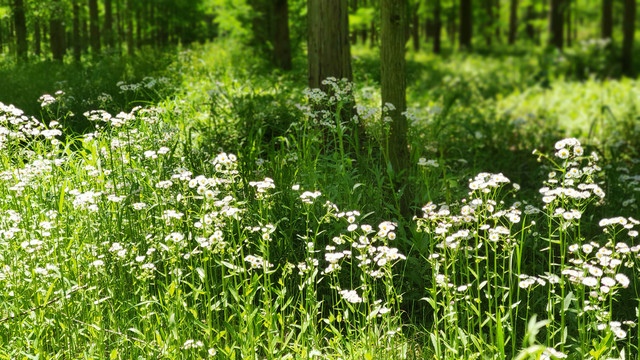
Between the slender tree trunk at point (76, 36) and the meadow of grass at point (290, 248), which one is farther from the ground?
the slender tree trunk at point (76, 36)

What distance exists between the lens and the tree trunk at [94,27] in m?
10.2

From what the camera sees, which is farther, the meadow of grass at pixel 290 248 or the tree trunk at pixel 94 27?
the tree trunk at pixel 94 27

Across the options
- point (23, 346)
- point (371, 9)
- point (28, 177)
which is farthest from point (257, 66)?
point (23, 346)

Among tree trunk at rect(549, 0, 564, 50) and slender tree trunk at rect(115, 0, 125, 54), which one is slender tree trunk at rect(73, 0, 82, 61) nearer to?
slender tree trunk at rect(115, 0, 125, 54)

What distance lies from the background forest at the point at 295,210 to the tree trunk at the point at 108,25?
0.24 feet

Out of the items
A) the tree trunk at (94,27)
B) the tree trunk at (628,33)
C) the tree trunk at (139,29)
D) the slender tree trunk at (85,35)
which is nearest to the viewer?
the slender tree trunk at (85,35)

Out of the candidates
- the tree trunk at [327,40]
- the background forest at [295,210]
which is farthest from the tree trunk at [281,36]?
the tree trunk at [327,40]

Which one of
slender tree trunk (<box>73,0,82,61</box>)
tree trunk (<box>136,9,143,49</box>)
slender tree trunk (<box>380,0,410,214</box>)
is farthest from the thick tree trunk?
tree trunk (<box>136,9,143,49</box>)

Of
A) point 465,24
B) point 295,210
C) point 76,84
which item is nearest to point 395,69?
point 295,210

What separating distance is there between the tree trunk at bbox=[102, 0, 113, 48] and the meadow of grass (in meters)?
4.13

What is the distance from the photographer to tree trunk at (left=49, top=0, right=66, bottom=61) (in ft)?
28.8

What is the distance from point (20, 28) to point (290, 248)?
6344mm

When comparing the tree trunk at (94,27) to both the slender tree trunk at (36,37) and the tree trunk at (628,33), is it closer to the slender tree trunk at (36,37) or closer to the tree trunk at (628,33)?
the slender tree trunk at (36,37)

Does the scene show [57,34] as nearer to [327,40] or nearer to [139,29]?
[139,29]
